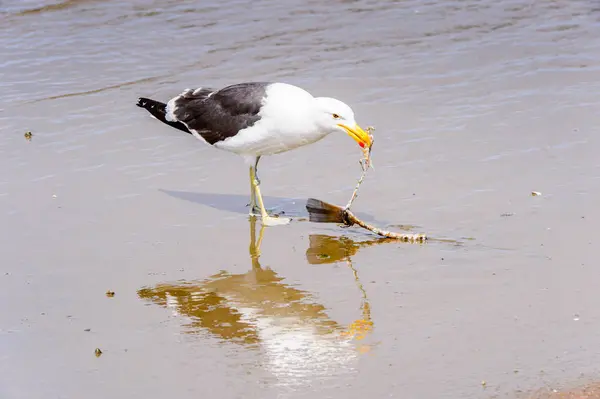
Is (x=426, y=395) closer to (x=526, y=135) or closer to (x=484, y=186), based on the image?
(x=484, y=186)

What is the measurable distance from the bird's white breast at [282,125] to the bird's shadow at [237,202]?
1.33 ft

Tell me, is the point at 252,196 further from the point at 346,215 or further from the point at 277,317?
the point at 277,317

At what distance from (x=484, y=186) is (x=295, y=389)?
3.13 meters

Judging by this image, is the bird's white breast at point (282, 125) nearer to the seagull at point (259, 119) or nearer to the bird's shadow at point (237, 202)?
the seagull at point (259, 119)

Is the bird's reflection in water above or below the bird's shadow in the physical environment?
above

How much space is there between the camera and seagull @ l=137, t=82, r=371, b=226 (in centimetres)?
690

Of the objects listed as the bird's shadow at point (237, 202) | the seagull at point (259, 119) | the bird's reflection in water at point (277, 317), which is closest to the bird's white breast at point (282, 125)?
the seagull at point (259, 119)

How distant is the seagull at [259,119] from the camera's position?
22.6 ft

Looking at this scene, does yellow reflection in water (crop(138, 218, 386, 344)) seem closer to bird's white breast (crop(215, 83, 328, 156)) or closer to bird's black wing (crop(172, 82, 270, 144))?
bird's white breast (crop(215, 83, 328, 156))

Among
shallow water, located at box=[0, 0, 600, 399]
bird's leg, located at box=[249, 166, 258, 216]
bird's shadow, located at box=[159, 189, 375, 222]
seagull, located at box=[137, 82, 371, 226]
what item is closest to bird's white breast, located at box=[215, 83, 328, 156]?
seagull, located at box=[137, 82, 371, 226]

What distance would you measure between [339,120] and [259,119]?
2.36 feet

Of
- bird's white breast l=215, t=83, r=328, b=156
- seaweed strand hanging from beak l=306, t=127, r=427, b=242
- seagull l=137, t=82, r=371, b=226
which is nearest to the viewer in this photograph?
seaweed strand hanging from beak l=306, t=127, r=427, b=242

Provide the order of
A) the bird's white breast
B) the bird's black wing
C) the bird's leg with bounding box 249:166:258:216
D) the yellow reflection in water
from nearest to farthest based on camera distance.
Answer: the yellow reflection in water, the bird's white breast, the bird's black wing, the bird's leg with bounding box 249:166:258:216

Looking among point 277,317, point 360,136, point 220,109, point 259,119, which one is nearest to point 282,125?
point 259,119
